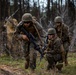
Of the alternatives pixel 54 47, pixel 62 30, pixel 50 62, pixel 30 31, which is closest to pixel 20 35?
pixel 30 31

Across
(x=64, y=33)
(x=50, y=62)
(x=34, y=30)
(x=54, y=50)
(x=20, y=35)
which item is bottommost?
(x=50, y=62)

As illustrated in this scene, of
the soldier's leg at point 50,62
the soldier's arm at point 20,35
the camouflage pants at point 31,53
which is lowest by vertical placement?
the soldier's leg at point 50,62

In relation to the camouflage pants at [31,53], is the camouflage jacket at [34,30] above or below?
above

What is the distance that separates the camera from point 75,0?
36875 millimetres

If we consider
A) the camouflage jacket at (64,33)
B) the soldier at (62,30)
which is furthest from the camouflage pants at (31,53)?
the camouflage jacket at (64,33)

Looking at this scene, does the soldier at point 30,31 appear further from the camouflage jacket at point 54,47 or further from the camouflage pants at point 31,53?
the camouflage jacket at point 54,47

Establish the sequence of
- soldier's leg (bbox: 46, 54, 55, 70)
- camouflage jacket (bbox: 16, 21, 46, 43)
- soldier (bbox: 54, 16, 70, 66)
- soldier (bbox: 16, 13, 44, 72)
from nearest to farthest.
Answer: soldier (bbox: 16, 13, 44, 72) < camouflage jacket (bbox: 16, 21, 46, 43) < soldier's leg (bbox: 46, 54, 55, 70) < soldier (bbox: 54, 16, 70, 66)

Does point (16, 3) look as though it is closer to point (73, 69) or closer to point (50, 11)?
point (50, 11)

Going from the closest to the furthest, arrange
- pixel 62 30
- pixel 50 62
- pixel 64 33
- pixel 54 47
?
pixel 54 47 < pixel 50 62 < pixel 62 30 < pixel 64 33

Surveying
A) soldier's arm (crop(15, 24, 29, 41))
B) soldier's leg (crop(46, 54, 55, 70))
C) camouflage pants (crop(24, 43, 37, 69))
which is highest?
soldier's arm (crop(15, 24, 29, 41))

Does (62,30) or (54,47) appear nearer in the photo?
(54,47)

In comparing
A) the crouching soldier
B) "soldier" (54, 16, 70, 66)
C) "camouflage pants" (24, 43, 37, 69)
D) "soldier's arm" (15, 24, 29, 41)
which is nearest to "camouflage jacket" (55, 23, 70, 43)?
"soldier" (54, 16, 70, 66)

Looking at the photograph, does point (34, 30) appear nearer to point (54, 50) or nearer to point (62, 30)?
point (54, 50)

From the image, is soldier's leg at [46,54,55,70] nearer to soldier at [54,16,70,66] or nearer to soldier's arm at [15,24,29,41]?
soldier's arm at [15,24,29,41]
